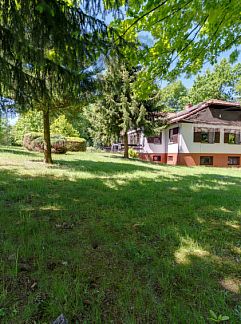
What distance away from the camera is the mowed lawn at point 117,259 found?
1.86m

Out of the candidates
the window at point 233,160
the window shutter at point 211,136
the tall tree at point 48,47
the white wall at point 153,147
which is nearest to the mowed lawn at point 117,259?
the tall tree at point 48,47

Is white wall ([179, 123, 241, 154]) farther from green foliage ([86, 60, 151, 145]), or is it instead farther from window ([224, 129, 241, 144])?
green foliage ([86, 60, 151, 145])

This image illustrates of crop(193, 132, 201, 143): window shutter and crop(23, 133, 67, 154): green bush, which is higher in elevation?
crop(193, 132, 201, 143): window shutter

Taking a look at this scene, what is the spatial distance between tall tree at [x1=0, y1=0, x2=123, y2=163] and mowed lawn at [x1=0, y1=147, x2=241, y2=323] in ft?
6.45

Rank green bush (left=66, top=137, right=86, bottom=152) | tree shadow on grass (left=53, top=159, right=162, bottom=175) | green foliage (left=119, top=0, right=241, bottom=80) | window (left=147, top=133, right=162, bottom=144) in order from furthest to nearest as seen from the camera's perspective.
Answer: window (left=147, top=133, right=162, bottom=144) → green bush (left=66, top=137, right=86, bottom=152) → tree shadow on grass (left=53, top=159, right=162, bottom=175) → green foliage (left=119, top=0, right=241, bottom=80)

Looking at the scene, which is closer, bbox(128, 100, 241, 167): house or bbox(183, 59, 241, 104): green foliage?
bbox(128, 100, 241, 167): house

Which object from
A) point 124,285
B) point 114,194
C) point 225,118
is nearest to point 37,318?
point 124,285

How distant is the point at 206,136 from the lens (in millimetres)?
19078

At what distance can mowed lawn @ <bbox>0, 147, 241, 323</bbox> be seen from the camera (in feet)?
6.12

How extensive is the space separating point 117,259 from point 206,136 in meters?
18.2

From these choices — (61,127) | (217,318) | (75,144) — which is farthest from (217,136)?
(217,318)

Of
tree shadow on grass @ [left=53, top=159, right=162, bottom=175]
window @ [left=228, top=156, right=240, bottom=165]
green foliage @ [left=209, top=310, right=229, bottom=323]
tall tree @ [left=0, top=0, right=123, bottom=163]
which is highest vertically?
tall tree @ [left=0, top=0, right=123, bottom=163]

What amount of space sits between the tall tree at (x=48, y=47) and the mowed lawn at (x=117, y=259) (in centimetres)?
197

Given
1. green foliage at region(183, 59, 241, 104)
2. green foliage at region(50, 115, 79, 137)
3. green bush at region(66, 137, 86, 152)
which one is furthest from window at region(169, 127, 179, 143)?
green foliage at region(183, 59, 241, 104)
